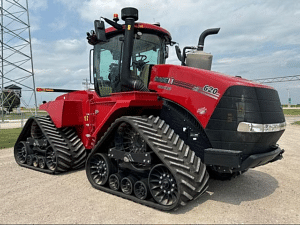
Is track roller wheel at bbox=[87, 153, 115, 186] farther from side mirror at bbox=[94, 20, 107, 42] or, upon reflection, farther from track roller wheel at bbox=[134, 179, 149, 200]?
side mirror at bbox=[94, 20, 107, 42]

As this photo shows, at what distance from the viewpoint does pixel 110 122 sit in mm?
5016

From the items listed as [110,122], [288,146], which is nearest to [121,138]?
[110,122]

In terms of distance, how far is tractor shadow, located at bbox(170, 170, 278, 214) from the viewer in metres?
4.40

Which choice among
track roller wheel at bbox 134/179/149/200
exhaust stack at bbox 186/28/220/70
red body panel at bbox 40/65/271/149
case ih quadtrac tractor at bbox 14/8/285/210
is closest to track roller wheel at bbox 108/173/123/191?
case ih quadtrac tractor at bbox 14/8/285/210

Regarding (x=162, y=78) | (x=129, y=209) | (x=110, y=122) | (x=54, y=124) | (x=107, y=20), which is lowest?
(x=129, y=209)

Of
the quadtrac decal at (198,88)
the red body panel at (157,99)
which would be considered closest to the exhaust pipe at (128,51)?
the red body panel at (157,99)

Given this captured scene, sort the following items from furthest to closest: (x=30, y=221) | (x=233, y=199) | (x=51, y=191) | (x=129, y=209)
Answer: (x=51, y=191)
(x=233, y=199)
(x=129, y=209)
(x=30, y=221)

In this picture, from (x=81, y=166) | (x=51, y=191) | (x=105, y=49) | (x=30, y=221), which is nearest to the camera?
(x=30, y=221)

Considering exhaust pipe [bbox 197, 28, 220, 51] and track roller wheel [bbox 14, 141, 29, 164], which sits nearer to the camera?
exhaust pipe [bbox 197, 28, 220, 51]

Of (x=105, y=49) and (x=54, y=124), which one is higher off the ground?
(x=105, y=49)

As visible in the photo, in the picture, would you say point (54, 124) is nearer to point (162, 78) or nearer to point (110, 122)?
point (110, 122)

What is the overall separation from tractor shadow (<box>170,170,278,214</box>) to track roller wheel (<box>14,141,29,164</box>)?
16.3 ft

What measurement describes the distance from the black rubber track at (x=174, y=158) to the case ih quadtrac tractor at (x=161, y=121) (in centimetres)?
2

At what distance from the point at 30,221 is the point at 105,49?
364cm
